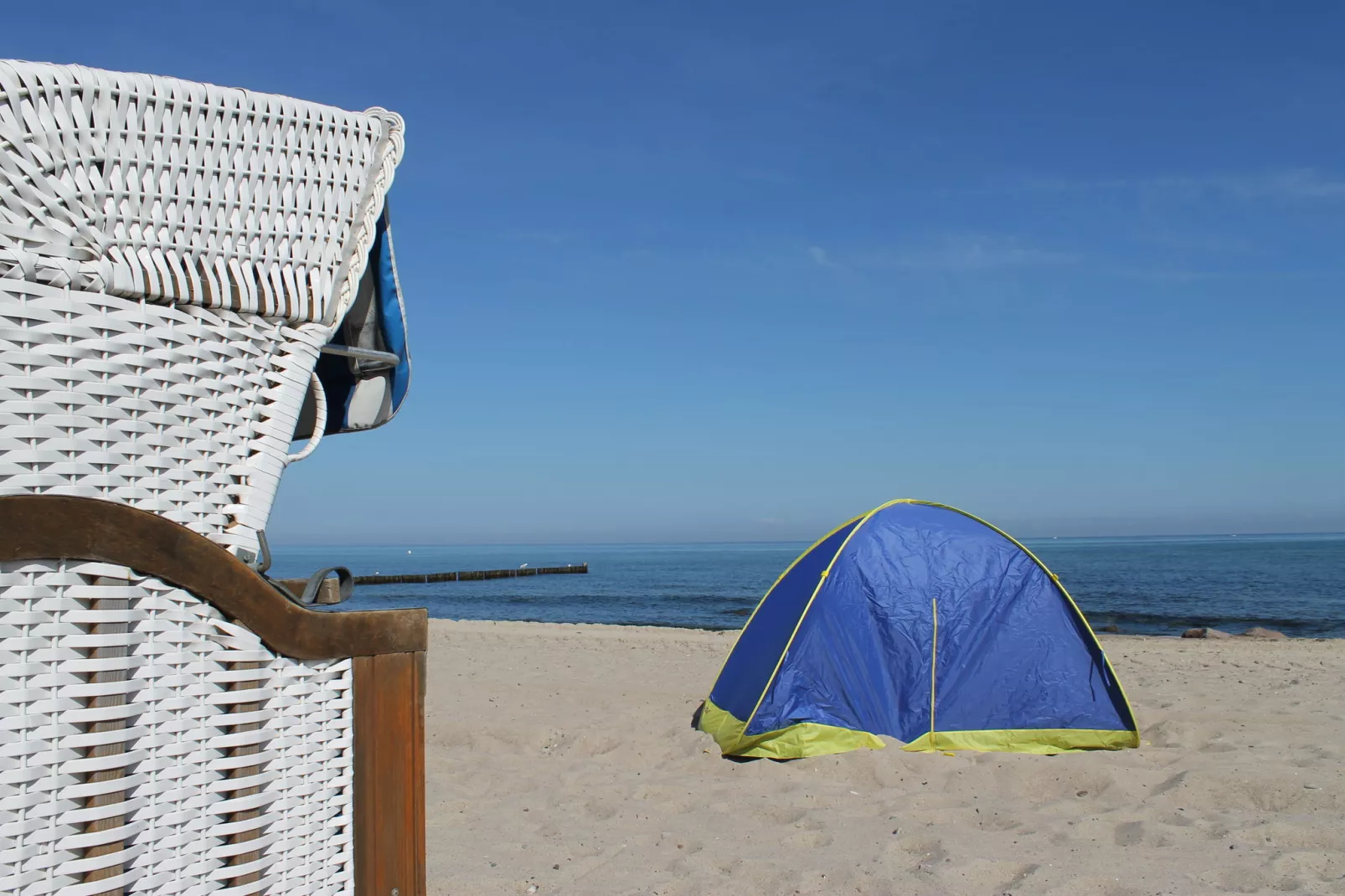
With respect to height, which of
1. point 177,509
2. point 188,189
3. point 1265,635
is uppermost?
point 188,189

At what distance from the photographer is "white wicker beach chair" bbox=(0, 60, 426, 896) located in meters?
1.51

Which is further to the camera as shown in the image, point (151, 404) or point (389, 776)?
point (389, 776)

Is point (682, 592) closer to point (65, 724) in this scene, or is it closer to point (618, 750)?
point (618, 750)

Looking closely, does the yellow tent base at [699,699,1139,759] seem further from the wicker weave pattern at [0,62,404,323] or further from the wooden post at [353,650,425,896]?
the wicker weave pattern at [0,62,404,323]

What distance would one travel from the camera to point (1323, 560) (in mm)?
53469

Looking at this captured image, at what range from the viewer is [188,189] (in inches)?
67.0

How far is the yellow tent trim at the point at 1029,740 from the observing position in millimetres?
6293

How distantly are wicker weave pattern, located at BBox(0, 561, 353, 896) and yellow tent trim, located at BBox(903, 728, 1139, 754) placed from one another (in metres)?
5.18

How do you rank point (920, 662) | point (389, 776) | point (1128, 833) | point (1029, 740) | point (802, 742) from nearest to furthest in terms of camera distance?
point (389, 776)
point (1128, 833)
point (802, 742)
point (1029, 740)
point (920, 662)

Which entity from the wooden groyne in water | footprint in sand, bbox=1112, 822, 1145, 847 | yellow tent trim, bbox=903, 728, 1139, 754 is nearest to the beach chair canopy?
footprint in sand, bbox=1112, 822, 1145, 847

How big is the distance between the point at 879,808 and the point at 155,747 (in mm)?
4403

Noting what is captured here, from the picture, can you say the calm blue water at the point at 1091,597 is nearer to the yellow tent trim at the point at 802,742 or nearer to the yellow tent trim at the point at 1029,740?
the yellow tent trim at the point at 802,742

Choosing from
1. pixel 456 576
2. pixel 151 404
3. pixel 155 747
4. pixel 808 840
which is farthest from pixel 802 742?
pixel 456 576

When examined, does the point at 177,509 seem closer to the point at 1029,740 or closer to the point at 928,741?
the point at 928,741
